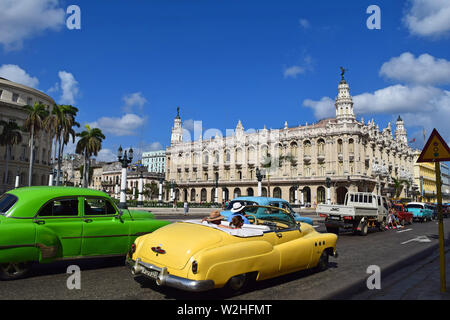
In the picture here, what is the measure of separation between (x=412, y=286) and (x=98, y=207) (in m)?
6.36

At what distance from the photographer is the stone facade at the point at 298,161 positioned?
5769cm

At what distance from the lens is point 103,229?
660 cm

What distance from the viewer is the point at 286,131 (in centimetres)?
6581

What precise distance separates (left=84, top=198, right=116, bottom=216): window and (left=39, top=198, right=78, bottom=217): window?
228mm

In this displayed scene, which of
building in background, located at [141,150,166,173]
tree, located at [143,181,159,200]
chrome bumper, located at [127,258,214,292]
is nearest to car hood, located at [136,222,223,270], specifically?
chrome bumper, located at [127,258,214,292]

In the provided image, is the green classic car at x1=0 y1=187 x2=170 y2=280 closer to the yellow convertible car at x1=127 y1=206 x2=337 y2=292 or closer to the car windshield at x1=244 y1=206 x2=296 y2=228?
the yellow convertible car at x1=127 y1=206 x2=337 y2=292

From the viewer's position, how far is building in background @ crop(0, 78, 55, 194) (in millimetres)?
54575

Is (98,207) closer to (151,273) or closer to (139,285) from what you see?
(139,285)

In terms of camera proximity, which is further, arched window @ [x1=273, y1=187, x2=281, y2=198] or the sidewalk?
arched window @ [x1=273, y1=187, x2=281, y2=198]

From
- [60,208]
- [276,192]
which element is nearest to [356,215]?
[60,208]

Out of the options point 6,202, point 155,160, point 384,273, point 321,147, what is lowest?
point 384,273

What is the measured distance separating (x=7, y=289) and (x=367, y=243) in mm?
11064

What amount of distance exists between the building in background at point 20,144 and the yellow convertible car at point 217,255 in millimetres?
53920
